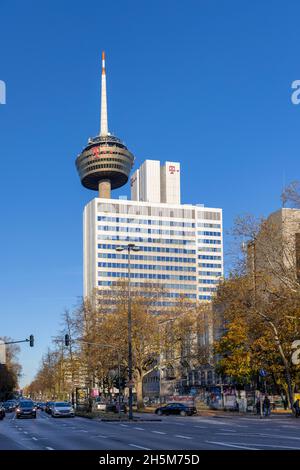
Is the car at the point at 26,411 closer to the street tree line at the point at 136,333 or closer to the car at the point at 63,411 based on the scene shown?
the car at the point at 63,411

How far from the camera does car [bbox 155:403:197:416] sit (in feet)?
213

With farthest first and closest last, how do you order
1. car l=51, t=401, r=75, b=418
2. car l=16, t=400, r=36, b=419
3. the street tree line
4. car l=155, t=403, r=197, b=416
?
1. the street tree line
2. car l=16, t=400, r=36, b=419
3. car l=155, t=403, r=197, b=416
4. car l=51, t=401, r=75, b=418

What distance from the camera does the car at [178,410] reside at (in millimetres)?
64938

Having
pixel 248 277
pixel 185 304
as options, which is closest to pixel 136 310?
pixel 185 304

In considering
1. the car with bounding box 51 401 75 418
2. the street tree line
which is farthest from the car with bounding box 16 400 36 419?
the street tree line

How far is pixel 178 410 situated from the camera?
66750mm

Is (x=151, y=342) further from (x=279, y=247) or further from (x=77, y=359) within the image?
(x=279, y=247)

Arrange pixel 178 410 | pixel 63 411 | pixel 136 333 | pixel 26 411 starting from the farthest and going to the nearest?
pixel 136 333 → pixel 178 410 → pixel 26 411 → pixel 63 411

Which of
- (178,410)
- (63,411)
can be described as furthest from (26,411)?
(178,410)

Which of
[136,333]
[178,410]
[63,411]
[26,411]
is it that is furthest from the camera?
[136,333]

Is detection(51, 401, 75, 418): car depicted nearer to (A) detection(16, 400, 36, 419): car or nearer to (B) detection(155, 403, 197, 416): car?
(A) detection(16, 400, 36, 419): car

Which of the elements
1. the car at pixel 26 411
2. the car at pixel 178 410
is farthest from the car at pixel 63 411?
the car at pixel 178 410

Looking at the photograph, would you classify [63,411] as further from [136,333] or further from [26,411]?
[136,333]
